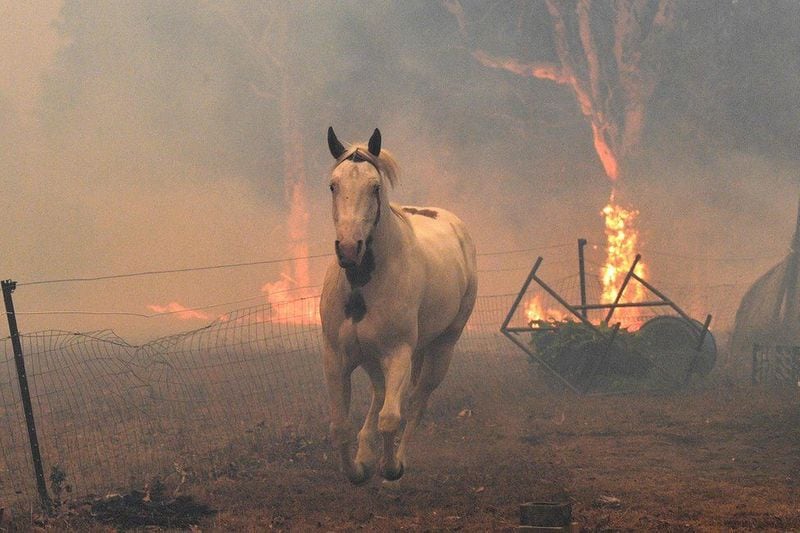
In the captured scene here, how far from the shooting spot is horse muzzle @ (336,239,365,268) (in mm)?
7625

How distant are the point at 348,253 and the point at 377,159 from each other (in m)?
1.23

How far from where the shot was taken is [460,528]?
784 centimetres

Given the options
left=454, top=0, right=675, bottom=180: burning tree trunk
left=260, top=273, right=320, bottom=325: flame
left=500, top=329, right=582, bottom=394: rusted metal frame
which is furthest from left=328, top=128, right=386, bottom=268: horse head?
left=454, top=0, right=675, bottom=180: burning tree trunk

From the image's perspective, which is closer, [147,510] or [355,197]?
[355,197]

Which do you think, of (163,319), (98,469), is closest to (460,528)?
(98,469)

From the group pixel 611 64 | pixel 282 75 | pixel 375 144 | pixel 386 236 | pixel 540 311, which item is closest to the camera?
pixel 375 144

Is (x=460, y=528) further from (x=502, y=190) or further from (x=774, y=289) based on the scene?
(x=502, y=190)

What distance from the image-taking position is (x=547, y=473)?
401 inches

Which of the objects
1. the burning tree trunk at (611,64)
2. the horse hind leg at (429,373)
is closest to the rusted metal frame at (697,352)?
the horse hind leg at (429,373)

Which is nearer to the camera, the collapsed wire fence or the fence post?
the fence post

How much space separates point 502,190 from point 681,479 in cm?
3186

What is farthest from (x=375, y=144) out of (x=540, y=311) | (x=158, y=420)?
(x=540, y=311)

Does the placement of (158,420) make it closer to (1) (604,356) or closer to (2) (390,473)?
(2) (390,473)

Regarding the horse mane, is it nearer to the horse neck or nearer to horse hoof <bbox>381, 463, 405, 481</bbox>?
the horse neck
